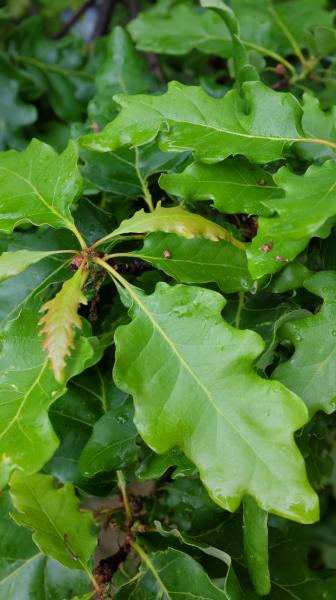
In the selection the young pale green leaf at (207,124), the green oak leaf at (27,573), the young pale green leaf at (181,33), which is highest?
the young pale green leaf at (207,124)

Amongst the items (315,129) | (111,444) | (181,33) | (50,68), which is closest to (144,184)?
(315,129)

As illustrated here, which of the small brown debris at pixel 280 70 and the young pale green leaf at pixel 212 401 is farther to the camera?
the small brown debris at pixel 280 70

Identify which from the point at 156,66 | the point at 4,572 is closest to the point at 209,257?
the point at 4,572

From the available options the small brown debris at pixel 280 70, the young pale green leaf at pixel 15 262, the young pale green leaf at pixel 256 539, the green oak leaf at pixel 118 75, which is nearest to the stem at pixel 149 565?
the young pale green leaf at pixel 256 539

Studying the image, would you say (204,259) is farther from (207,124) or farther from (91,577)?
(91,577)

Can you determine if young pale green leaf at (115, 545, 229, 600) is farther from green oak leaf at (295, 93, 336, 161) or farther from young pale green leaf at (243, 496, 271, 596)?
green oak leaf at (295, 93, 336, 161)

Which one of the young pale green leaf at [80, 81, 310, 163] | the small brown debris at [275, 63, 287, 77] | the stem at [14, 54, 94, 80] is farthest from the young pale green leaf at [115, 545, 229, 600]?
the stem at [14, 54, 94, 80]

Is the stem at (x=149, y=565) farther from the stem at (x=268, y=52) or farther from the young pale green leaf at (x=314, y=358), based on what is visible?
the stem at (x=268, y=52)
